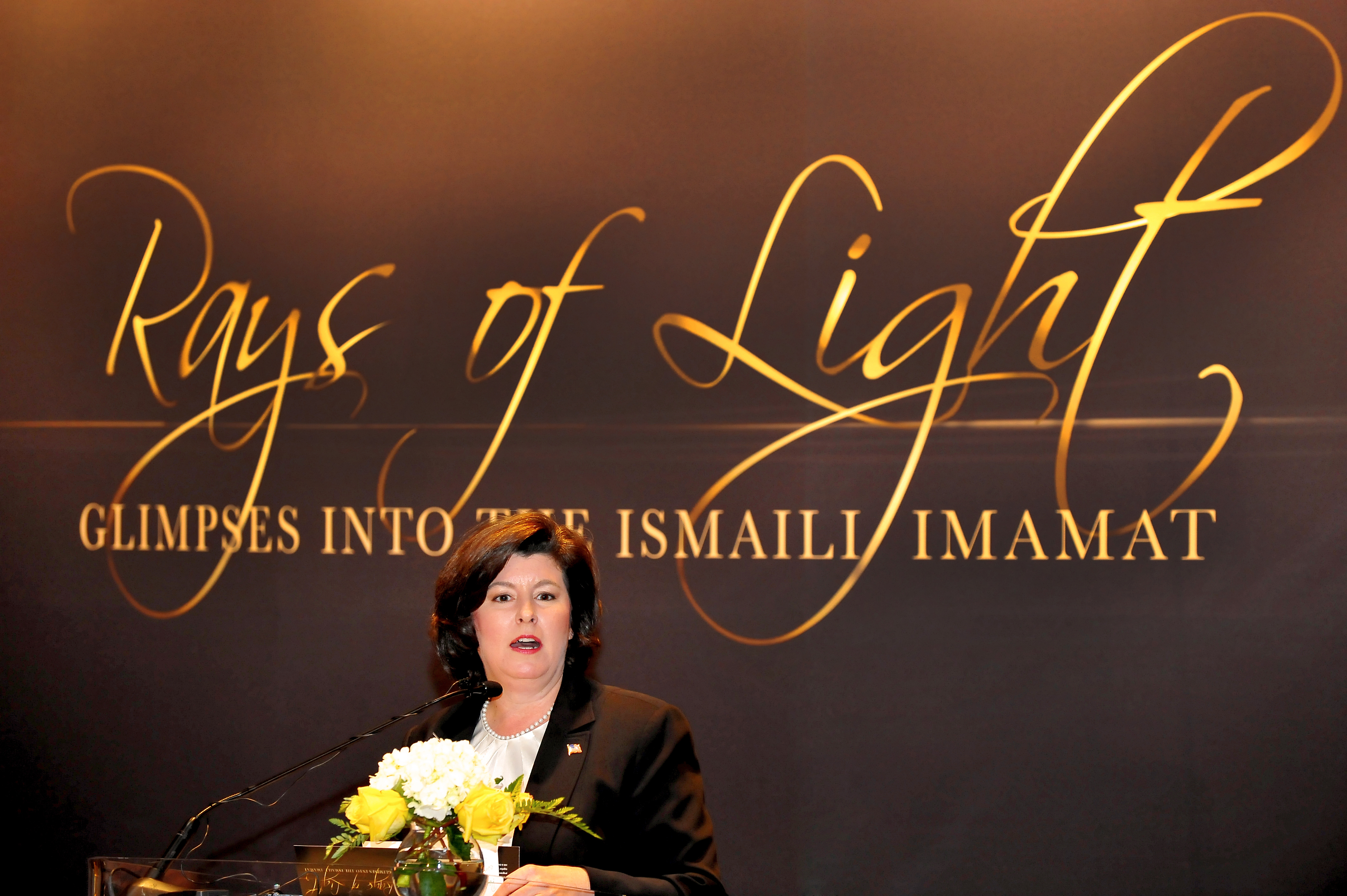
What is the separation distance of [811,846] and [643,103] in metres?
2.49

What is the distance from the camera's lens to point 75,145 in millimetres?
3799

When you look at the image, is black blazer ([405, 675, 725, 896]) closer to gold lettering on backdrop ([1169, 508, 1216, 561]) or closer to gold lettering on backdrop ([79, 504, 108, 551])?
gold lettering on backdrop ([1169, 508, 1216, 561])

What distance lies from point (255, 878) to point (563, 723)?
2.30 ft

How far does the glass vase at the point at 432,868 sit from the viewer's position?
5.08 feet

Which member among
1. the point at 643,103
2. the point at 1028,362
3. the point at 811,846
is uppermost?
the point at 643,103

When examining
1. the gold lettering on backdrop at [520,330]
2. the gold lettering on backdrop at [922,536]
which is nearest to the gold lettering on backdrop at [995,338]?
the gold lettering on backdrop at [922,536]

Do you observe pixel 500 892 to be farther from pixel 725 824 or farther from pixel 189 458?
pixel 189 458

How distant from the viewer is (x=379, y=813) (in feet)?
5.12

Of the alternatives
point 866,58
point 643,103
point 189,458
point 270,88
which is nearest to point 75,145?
point 270,88

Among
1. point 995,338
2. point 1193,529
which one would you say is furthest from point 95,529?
point 1193,529

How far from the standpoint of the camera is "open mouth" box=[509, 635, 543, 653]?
2.26 m

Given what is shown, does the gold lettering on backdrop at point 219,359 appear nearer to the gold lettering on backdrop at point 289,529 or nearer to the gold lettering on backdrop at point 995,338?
the gold lettering on backdrop at point 289,529

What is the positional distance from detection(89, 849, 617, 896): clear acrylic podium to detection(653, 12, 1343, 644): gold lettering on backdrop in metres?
1.86

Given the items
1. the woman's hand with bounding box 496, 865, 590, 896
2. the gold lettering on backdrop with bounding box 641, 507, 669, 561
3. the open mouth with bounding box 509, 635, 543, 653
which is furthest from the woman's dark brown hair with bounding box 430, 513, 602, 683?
the gold lettering on backdrop with bounding box 641, 507, 669, 561
